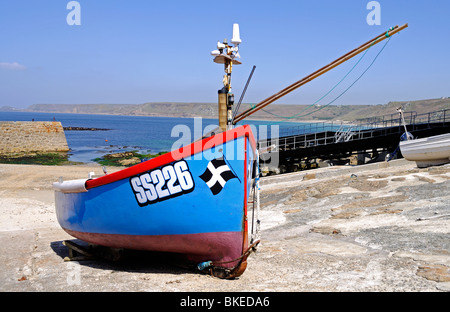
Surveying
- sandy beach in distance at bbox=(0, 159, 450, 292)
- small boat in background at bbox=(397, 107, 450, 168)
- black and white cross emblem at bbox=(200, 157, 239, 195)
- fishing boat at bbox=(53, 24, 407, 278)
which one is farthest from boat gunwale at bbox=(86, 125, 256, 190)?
small boat in background at bbox=(397, 107, 450, 168)

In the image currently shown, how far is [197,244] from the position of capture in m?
6.81

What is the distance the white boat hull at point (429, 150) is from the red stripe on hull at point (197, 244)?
10454mm

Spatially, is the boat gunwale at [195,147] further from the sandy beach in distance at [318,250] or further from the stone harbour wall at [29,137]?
the stone harbour wall at [29,137]

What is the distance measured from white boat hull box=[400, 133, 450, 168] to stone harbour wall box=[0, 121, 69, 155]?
36666mm

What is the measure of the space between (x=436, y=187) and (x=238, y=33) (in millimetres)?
6872

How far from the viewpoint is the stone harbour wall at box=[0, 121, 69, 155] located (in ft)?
131

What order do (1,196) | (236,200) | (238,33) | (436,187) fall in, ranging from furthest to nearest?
(1,196)
(436,187)
(238,33)
(236,200)

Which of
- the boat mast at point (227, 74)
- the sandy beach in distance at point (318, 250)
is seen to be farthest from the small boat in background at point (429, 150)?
the boat mast at point (227, 74)

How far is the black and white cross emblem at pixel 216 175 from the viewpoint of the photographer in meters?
6.48

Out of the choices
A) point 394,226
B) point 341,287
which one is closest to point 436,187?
point 394,226

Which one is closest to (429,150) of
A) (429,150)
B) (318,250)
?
(429,150)

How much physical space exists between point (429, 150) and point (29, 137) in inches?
1506

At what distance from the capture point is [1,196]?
17984 millimetres
